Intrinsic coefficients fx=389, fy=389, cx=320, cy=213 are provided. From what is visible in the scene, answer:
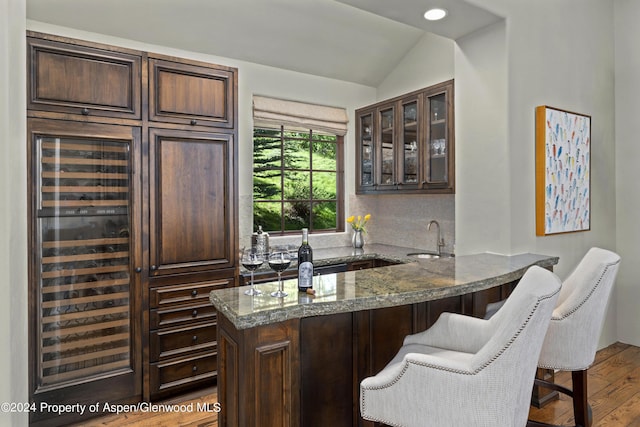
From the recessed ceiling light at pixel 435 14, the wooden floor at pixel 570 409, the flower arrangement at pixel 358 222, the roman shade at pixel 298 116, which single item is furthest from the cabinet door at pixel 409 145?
the wooden floor at pixel 570 409

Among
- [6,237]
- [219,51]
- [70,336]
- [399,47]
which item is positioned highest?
[399,47]

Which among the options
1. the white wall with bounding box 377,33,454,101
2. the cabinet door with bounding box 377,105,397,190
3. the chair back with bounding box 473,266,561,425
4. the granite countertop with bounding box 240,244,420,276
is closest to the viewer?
the chair back with bounding box 473,266,561,425

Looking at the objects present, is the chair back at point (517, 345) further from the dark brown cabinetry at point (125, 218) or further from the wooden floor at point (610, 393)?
the dark brown cabinetry at point (125, 218)

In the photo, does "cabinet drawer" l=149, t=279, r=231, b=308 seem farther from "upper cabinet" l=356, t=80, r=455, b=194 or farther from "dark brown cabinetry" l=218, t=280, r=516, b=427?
"upper cabinet" l=356, t=80, r=455, b=194

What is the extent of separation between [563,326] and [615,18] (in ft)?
10.5

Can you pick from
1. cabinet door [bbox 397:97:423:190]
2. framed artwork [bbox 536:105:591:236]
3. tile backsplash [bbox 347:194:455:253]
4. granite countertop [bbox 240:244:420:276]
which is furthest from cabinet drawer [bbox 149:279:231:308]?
framed artwork [bbox 536:105:591:236]

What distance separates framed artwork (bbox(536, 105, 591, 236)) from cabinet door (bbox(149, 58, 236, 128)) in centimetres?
229

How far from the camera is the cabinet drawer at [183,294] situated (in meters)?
2.73

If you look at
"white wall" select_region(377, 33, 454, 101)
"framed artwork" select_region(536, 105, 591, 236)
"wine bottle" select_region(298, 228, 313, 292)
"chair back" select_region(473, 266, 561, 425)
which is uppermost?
"white wall" select_region(377, 33, 454, 101)

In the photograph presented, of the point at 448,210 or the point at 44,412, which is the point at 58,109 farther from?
the point at 448,210

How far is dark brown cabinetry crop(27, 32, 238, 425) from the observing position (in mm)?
2418

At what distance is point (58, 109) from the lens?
7.89 feet

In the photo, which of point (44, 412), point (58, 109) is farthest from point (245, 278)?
point (58, 109)

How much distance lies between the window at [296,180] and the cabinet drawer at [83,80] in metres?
1.42
